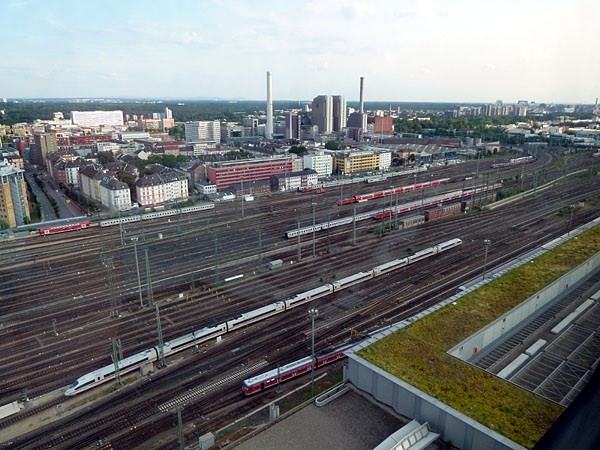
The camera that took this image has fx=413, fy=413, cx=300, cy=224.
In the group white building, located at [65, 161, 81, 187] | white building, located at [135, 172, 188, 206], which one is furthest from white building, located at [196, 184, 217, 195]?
white building, located at [65, 161, 81, 187]

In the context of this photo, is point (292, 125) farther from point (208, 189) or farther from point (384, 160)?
point (208, 189)

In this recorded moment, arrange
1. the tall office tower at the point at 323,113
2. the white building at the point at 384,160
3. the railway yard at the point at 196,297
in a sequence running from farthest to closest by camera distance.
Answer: the tall office tower at the point at 323,113
the white building at the point at 384,160
the railway yard at the point at 196,297

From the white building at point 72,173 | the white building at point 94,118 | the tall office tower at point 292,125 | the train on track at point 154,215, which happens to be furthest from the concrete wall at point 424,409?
the white building at point 94,118

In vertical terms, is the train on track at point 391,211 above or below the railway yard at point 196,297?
above

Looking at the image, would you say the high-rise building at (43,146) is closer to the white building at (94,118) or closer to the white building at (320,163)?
the white building at (320,163)

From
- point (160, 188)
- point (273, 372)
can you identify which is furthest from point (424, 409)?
point (160, 188)

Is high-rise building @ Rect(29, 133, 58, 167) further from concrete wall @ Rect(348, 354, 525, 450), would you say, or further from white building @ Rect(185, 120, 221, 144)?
concrete wall @ Rect(348, 354, 525, 450)

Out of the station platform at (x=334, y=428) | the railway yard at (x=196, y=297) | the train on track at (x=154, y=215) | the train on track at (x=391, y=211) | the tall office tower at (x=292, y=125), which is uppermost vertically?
the tall office tower at (x=292, y=125)
